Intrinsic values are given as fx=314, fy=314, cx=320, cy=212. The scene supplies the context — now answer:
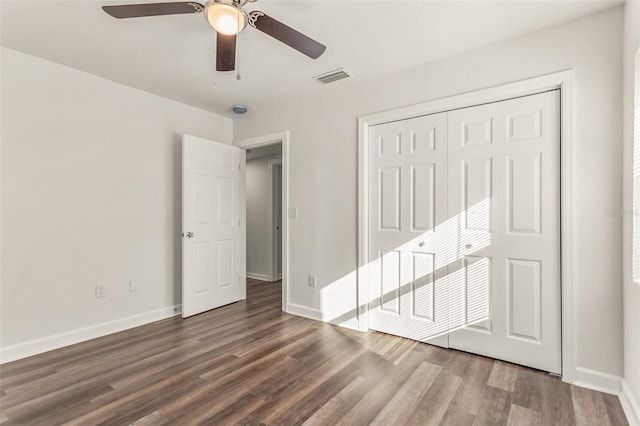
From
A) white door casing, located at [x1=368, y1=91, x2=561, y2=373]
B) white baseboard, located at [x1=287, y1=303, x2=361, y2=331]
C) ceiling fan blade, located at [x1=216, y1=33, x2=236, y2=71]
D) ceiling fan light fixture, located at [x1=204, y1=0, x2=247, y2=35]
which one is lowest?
white baseboard, located at [x1=287, y1=303, x2=361, y2=331]

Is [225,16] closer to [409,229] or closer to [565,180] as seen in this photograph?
[409,229]

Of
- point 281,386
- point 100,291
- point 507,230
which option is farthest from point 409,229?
point 100,291

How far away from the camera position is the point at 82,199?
2936mm

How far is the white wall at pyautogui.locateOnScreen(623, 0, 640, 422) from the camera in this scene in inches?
67.7

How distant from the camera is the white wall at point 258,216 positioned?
221 inches

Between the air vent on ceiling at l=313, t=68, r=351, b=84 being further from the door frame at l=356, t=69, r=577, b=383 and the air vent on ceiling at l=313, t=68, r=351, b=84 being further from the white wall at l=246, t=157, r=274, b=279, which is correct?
the white wall at l=246, t=157, r=274, b=279

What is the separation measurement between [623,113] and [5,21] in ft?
13.6

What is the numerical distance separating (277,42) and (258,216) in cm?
369

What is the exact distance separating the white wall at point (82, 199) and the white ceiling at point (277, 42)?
302 mm

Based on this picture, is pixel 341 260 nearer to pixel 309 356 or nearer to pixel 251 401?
pixel 309 356

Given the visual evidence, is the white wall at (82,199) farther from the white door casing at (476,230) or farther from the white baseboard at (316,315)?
the white door casing at (476,230)

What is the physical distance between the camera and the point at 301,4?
1.98 metres

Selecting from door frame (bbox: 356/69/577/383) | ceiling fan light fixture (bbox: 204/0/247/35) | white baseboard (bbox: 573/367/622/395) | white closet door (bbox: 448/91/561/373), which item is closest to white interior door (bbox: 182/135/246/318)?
ceiling fan light fixture (bbox: 204/0/247/35)

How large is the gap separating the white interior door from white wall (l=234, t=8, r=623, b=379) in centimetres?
75
